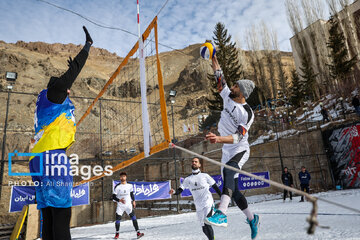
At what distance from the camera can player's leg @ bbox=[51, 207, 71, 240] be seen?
1771 mm

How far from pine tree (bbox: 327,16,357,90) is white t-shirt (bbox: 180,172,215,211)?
2166 centimetres

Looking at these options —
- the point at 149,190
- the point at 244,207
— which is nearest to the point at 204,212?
the point at 244,207

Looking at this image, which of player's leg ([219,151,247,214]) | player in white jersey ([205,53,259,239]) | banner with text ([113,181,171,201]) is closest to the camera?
player's leg ([219,151,247,214])

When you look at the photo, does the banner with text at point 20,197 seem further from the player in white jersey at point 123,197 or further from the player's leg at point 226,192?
the player's leg at point 226,192

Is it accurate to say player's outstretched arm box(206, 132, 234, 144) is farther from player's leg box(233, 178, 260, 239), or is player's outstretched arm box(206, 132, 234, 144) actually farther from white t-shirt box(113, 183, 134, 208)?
white t-shirt box(113, 183, 134, 208)

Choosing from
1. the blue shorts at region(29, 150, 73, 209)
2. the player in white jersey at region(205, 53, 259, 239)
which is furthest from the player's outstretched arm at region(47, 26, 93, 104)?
the player in white jersey at region(205, 53, 259, 239)

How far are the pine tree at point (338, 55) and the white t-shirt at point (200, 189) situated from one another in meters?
21.7

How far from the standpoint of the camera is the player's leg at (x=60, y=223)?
1.77 m

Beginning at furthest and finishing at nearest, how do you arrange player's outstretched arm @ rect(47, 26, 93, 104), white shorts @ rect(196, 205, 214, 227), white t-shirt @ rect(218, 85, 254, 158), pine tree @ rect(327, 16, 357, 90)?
1. pine tree @ rect(327, 16, 357, 90)
2. white shorts @ rect(196, 205, 214, 227)
3. white t-shirt @ rect(218, 85, 254, 158)
4. player's outstretched arm @ rect(47, 26, 93, 104)

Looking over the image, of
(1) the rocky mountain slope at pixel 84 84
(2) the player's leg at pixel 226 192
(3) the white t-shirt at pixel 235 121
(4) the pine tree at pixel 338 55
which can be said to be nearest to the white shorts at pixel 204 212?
(2) the player's leg at pixel 226 192

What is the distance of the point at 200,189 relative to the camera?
15.5 ft

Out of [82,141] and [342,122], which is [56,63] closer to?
[82,141]

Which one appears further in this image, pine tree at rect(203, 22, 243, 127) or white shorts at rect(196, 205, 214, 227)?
pine tree at rect(203, 22, 243, 127)

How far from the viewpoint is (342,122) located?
16.2 meters
